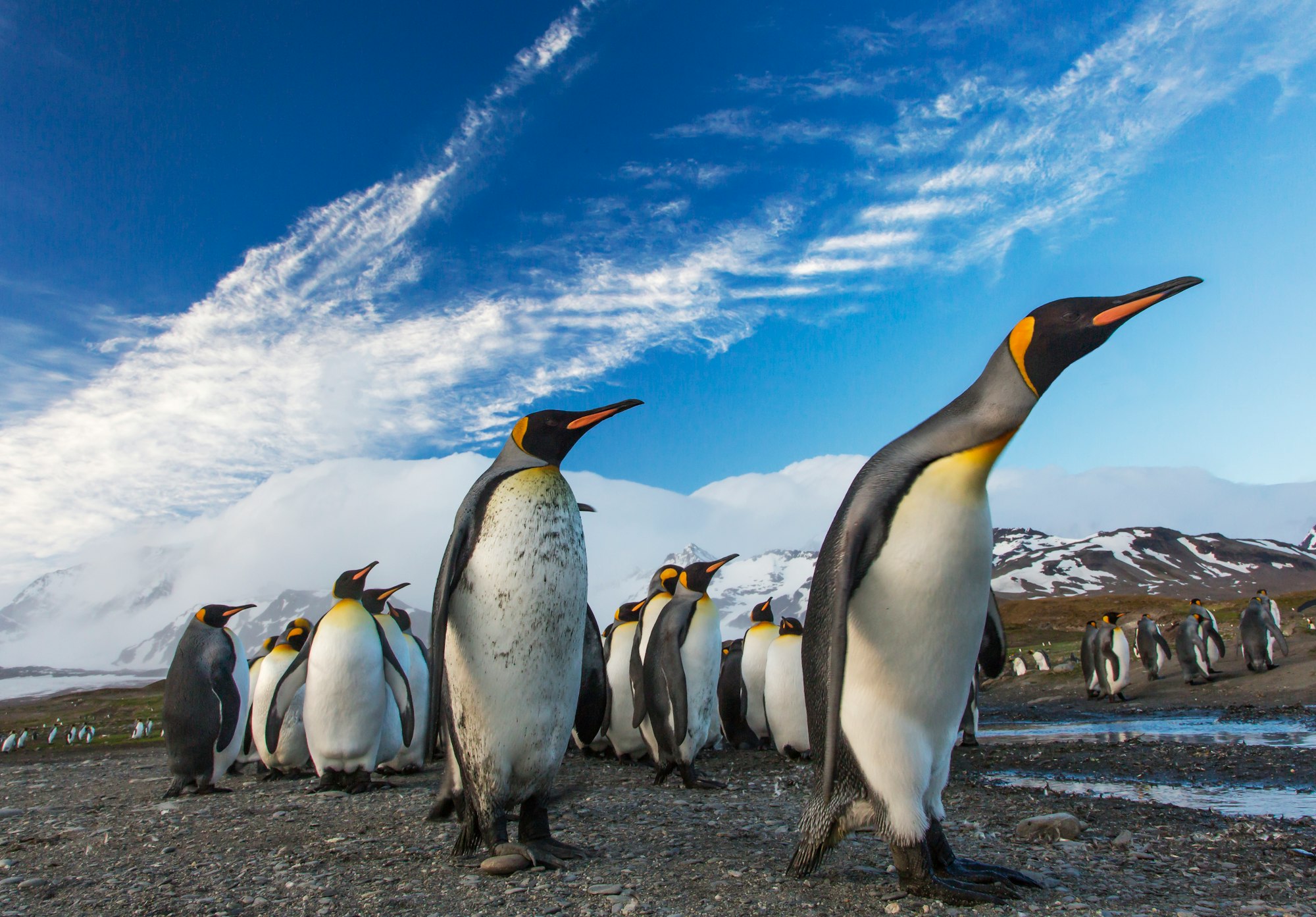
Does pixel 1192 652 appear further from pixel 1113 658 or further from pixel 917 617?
pixel 917 617

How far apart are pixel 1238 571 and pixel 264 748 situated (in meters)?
127

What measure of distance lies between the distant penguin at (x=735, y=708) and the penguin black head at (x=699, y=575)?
261cm

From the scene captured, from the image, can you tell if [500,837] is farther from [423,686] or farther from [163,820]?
[423,686]

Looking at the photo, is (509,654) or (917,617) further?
(509,654)

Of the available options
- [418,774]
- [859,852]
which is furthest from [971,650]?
[418,774]

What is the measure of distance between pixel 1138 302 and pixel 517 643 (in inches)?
113

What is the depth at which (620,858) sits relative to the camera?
361cm

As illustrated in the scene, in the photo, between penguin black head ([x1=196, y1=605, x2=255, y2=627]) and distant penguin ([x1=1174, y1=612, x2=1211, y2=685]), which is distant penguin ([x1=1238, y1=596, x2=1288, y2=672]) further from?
penguin black head ([x1=196, y1=605, x2=255, y2=627])

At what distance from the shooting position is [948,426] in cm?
305

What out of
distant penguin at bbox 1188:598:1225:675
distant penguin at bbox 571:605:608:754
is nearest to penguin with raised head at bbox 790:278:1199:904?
distant penguin at bbox 571:605:608:754

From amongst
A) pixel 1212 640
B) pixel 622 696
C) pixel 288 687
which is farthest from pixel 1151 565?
pixel 288 687

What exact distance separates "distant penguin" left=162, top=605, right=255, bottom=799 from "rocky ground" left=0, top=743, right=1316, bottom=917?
0.54 m

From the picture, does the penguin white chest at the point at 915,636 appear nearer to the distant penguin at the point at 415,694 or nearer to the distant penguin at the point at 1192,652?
the distant penguin at the point at 415,694

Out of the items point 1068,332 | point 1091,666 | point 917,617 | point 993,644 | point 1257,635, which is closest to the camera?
point 917,617
